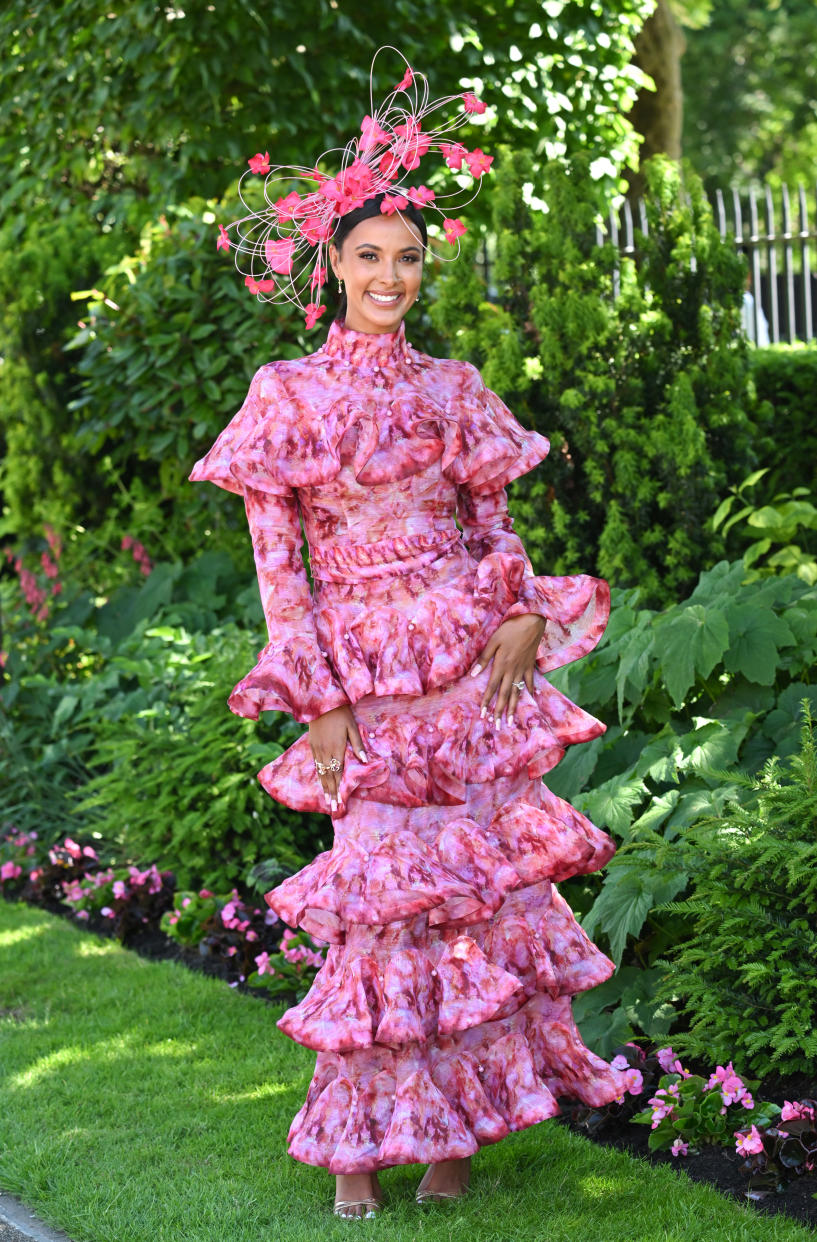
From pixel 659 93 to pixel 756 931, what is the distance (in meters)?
9.48

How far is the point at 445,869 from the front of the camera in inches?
114

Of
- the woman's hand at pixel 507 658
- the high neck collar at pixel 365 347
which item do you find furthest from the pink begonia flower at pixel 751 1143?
the high neck collar at pixel 365 347

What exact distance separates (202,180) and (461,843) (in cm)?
556

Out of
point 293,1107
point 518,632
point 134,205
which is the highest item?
point 134,205

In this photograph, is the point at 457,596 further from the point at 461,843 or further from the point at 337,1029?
the point at 337,1029

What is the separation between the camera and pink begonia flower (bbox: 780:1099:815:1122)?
2.96 meters

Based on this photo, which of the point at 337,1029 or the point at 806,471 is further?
the point at 806,471

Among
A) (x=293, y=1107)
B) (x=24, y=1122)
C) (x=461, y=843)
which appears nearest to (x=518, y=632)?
(x=461, y=843)

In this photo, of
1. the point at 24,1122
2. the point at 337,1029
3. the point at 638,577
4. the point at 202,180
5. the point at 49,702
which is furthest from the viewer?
→ the point at 202,180

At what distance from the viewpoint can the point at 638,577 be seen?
554 cm

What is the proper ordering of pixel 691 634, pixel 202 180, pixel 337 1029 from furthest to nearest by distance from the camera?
1. pixel 202 180
2. pixel 691 634
3. pixel 337 1029

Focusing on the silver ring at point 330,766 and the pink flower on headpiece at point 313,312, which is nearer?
the silver ring at point 330,766

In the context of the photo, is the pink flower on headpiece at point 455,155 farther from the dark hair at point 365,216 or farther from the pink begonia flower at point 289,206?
the pink begonia flower at point 289,206

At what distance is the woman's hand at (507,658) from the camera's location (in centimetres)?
300
